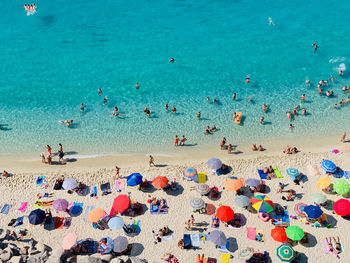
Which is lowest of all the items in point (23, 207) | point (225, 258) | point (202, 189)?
point (225, 258)

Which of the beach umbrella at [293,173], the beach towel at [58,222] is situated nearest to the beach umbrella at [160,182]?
the beach towel at [58,222]

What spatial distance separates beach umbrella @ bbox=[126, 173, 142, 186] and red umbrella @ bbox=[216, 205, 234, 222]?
20.3 ft

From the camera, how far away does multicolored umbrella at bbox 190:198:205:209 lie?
22.2m

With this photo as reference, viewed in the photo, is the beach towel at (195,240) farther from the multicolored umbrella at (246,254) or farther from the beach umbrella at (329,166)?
the beach umbrella at (329,166)

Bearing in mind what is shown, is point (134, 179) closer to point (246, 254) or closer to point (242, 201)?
point (242, 201)

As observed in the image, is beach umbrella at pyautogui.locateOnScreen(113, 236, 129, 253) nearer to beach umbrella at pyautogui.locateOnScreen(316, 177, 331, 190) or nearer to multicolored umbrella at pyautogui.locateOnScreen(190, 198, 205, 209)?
multicolored umbrella at pyautogui.locateOnScreen(190, 198, 205, 209)

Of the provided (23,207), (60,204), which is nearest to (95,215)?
(60,204)

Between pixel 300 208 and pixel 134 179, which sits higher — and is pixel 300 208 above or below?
below

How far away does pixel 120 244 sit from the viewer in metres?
20.0

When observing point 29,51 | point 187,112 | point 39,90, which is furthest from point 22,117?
point 187,112

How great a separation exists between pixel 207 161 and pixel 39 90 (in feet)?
68.2

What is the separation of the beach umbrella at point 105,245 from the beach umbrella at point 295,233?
11.0 metres

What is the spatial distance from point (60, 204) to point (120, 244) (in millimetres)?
5529

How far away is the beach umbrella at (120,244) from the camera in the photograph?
19.9 m
